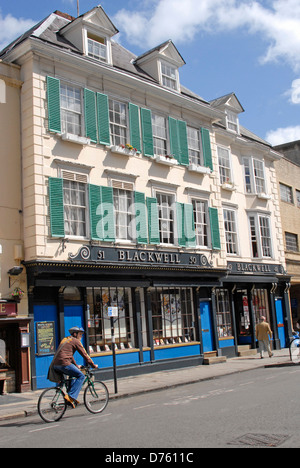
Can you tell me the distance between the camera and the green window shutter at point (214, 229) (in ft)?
→ 67.9

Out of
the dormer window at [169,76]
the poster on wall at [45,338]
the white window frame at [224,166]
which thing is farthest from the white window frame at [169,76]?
the poster on wall at [45,338]

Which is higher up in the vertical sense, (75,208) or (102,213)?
(75,208)

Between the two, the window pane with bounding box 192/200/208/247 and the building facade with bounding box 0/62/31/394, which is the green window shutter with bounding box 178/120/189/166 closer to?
the window pane with bounding box 192/200/208/247

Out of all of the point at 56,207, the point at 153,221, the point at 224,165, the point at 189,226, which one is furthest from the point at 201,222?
the point at 56,207

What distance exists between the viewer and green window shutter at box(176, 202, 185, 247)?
19.2 m

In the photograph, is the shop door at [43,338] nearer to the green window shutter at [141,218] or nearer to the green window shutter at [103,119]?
the green window shutter at [141,218]

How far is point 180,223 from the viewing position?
63.3ft

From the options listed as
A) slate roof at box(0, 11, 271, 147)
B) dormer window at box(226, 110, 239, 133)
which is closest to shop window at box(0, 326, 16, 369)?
slate roof at box(0, 11, 271, 147)

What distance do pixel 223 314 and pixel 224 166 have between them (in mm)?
6718

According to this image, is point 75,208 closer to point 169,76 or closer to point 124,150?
point 124,150

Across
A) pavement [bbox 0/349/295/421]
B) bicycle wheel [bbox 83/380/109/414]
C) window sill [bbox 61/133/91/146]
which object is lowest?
pavement [bbox 0/349/295/421]

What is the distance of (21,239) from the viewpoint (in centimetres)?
1500

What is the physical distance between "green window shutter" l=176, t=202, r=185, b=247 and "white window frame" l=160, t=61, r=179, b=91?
486 cm

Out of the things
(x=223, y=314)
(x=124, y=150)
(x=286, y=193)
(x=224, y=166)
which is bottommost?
(x=223, y=314)
